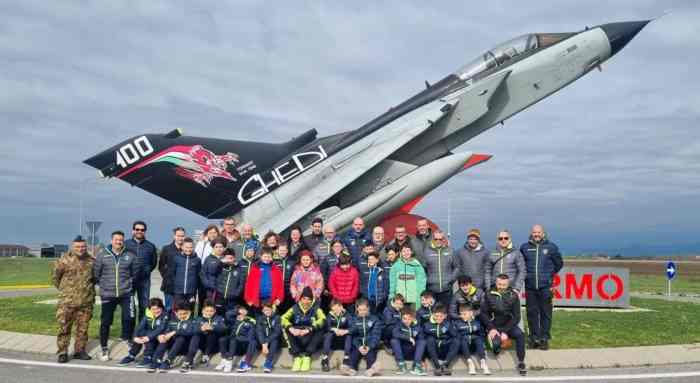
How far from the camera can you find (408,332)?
21.1 feet

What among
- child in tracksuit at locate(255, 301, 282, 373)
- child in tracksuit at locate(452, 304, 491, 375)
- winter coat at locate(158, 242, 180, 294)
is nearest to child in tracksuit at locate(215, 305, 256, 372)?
child in tracksuit at locate(255, 301, 282, 373)

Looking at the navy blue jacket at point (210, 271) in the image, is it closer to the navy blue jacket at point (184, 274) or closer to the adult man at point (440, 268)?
the navy blue jacket at point (184, 274)

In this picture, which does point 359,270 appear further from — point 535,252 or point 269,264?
point 535,252

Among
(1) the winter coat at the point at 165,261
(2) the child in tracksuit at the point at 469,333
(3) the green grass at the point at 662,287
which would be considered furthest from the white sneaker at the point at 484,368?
(3) the green grass at the point at 662,287

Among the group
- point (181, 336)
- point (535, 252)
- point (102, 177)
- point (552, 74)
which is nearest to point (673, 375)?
point (535, 252)

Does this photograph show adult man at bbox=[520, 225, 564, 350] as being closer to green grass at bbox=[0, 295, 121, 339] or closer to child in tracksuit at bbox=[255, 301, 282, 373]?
child in tracksuit at bbox=[255, 301, 282, 373]

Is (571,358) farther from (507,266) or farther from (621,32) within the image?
(621,32)

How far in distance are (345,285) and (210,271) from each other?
1995 millimetres

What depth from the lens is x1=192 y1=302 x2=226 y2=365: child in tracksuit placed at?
256 inches

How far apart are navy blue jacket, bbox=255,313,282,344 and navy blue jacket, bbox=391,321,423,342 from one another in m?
1.54

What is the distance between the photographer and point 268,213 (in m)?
11.7

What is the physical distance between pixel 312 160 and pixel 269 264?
17.3ft

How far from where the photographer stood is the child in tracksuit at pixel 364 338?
626 centimetres

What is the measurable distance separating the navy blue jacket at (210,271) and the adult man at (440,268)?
307 cm
